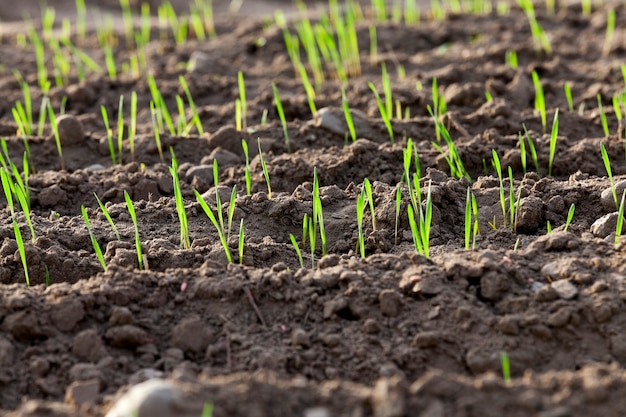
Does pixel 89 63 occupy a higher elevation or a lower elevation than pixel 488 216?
higher

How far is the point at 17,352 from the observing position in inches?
80.4

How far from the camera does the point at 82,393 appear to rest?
1.84 metres

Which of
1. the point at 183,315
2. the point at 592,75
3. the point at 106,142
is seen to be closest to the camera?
the point at 183,315

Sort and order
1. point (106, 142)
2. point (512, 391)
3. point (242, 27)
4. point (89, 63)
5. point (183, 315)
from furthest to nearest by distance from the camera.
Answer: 1. point (242, 27)
2. point (89, 63)
3. point (106, 142)
4. point (183, 315)
5. point (512, 391)

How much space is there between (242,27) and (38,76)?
4.25 feet

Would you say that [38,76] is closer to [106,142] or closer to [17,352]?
[106,142]

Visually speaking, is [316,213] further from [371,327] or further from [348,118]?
[348,118]

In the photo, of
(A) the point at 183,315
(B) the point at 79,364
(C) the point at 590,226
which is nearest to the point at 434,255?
(C) the point at 590,226

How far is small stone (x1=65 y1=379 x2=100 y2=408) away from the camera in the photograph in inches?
71.7

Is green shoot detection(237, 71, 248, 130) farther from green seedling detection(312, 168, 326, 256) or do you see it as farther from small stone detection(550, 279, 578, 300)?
small stone detection(550, 279, 578, 300)

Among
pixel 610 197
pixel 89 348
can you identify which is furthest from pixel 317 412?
pixel 610 197

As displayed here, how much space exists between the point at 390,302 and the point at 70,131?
6.07 feet

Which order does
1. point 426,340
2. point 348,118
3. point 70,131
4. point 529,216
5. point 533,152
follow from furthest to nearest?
point 70,131, point 348,118, point 533,152, point 529,216, point 426,340

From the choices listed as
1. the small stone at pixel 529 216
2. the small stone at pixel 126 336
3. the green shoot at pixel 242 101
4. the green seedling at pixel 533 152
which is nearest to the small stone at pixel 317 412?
the small stone at pixel 126 336
